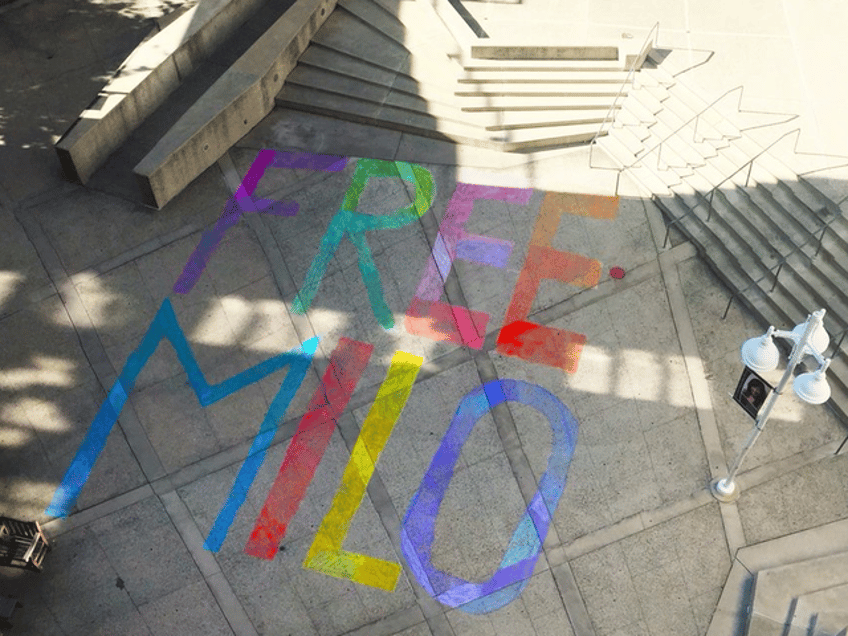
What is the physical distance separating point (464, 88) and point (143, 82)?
708 cm

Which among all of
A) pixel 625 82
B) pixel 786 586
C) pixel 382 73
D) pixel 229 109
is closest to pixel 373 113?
pixel 382 73

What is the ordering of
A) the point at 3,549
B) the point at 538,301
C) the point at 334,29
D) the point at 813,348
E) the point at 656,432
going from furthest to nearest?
the point at 334,29, the point at 538,301, the point at 656,432, the point at 3,549, the point at 813,348

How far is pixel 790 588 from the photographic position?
15.7 meters

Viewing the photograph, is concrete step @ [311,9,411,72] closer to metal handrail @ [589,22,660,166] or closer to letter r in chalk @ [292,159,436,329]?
letter r in chalk @ [292,159,436,329]

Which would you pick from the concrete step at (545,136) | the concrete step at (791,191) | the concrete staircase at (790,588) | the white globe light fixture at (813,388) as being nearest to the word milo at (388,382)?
the concrete step at (545,136)

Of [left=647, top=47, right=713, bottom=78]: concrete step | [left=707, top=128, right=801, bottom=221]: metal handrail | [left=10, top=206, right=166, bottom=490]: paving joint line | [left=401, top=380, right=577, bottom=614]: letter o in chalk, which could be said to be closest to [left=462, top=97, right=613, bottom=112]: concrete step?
[left=647, top=47, right=713, bottom=78]: concrete step

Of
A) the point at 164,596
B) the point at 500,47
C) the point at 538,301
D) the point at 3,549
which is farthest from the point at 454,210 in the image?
the point at 3,549

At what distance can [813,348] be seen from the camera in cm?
1246

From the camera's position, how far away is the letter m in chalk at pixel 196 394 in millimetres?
17047

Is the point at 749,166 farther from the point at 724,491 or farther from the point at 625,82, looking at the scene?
the point at 724,491

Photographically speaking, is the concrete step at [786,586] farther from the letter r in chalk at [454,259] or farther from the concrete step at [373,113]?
the concrete step at [373,113]

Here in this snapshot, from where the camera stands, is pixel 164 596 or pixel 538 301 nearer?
pixel 164 596

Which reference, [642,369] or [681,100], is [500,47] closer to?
[681,100]

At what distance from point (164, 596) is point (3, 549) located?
9.38 feet
